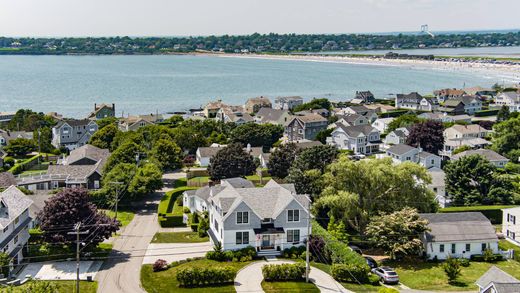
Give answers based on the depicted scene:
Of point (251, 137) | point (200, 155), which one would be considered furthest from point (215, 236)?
point (251, 137)

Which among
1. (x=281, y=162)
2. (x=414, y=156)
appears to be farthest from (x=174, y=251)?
(x=414, y=156)

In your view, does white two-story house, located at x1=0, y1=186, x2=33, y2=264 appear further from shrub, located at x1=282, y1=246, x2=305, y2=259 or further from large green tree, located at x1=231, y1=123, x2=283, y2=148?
large green tree, located at x1=231, y1=123, x2=283, y2=148

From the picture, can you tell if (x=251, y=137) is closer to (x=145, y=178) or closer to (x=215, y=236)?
(x=145, y=178)

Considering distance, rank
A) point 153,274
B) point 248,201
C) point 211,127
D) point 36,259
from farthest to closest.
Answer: point 211,127
point 248,201
point 36,259
point 153,274

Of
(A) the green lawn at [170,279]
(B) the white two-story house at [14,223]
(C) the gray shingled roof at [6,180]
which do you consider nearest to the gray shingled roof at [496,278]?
(A) the green lawn at [170,279]

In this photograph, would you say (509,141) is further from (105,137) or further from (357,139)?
(105,137)

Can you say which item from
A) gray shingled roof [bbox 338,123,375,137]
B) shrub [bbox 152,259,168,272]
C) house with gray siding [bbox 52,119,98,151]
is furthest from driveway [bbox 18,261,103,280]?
gray shingled roof [bbox 338,123,375,137]
